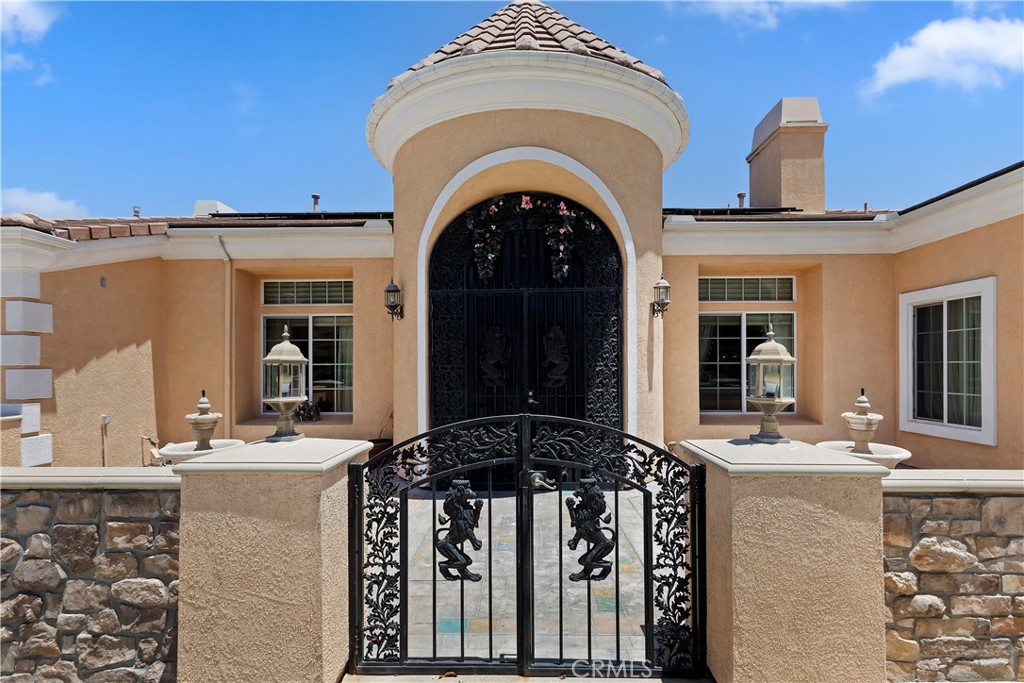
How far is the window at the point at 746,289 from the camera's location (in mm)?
9656

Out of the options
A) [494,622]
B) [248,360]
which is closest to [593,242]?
[494,622]

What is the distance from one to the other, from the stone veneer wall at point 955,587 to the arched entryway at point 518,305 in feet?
14.8

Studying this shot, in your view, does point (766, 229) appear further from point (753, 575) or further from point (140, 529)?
point (140, 529)

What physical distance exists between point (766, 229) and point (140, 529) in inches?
377

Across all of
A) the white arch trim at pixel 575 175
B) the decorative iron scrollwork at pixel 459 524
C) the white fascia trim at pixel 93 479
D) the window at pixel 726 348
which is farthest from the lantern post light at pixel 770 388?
the window at pixel 726 348

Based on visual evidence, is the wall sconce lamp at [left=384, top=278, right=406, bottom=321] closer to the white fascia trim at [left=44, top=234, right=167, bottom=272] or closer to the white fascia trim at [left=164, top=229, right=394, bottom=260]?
the white fascia trim at [left=164, top=229, right=394, bottom=260]

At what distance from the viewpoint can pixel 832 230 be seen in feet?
29.0

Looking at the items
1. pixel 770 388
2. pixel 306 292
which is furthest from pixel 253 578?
pixel 306 292

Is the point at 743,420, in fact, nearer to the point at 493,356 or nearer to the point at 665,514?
the point at 493,356

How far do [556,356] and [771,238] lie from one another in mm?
4755

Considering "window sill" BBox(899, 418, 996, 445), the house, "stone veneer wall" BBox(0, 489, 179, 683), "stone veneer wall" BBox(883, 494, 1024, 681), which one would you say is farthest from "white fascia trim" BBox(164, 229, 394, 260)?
"window sill" BBox(899, 418, 996, 445)

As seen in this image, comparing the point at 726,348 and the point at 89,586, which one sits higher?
the point at 726,348

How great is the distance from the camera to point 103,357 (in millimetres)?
7949

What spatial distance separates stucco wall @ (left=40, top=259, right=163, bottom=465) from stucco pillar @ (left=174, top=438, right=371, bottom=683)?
586cm
